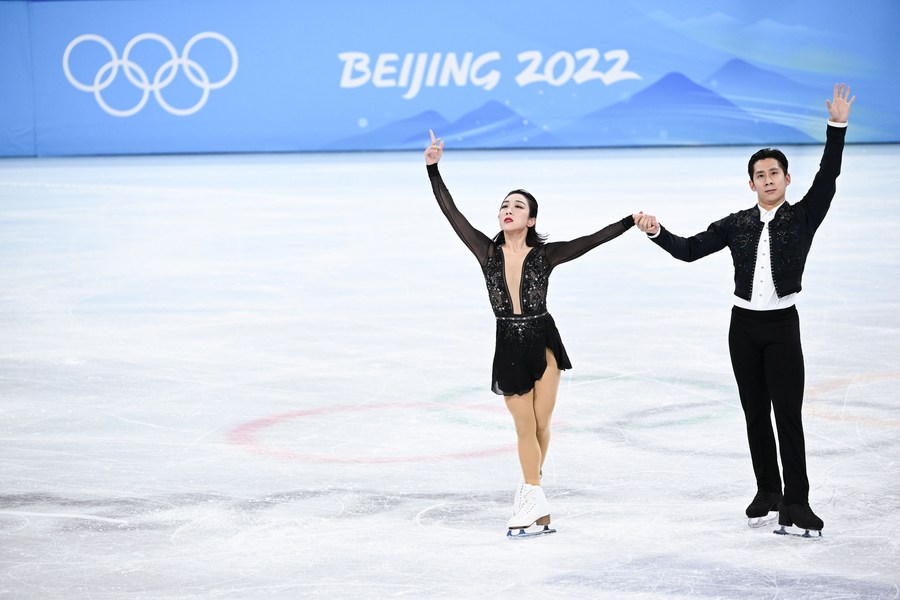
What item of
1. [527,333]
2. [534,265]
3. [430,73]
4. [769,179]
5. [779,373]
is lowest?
[779,373]

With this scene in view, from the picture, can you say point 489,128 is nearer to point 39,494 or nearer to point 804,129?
point 804,129

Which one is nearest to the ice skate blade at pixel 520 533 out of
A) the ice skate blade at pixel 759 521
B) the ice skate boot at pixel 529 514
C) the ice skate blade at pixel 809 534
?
the ice skate boot at pixel 529 514

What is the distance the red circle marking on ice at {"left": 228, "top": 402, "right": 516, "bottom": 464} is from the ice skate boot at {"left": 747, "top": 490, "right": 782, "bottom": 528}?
4.38 feet

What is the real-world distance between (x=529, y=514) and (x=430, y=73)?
1941 centimetres

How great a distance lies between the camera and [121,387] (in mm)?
6777

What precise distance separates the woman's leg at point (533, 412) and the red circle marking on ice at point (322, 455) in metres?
0.98

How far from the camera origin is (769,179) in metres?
4.36

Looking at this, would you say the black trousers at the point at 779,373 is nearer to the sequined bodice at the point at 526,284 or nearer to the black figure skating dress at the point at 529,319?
the black figure skating dress at the point at 529,319

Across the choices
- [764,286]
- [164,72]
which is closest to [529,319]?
[764,286]

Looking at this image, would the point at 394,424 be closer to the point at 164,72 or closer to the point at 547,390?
the point at 547,390

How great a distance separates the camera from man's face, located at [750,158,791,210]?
4363 millimetres

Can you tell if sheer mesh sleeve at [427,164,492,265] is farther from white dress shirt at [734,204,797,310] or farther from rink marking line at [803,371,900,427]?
rink marking line at [803,371,900,427]

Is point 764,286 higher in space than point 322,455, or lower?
higher

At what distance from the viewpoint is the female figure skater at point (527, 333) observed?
4.39 meters
